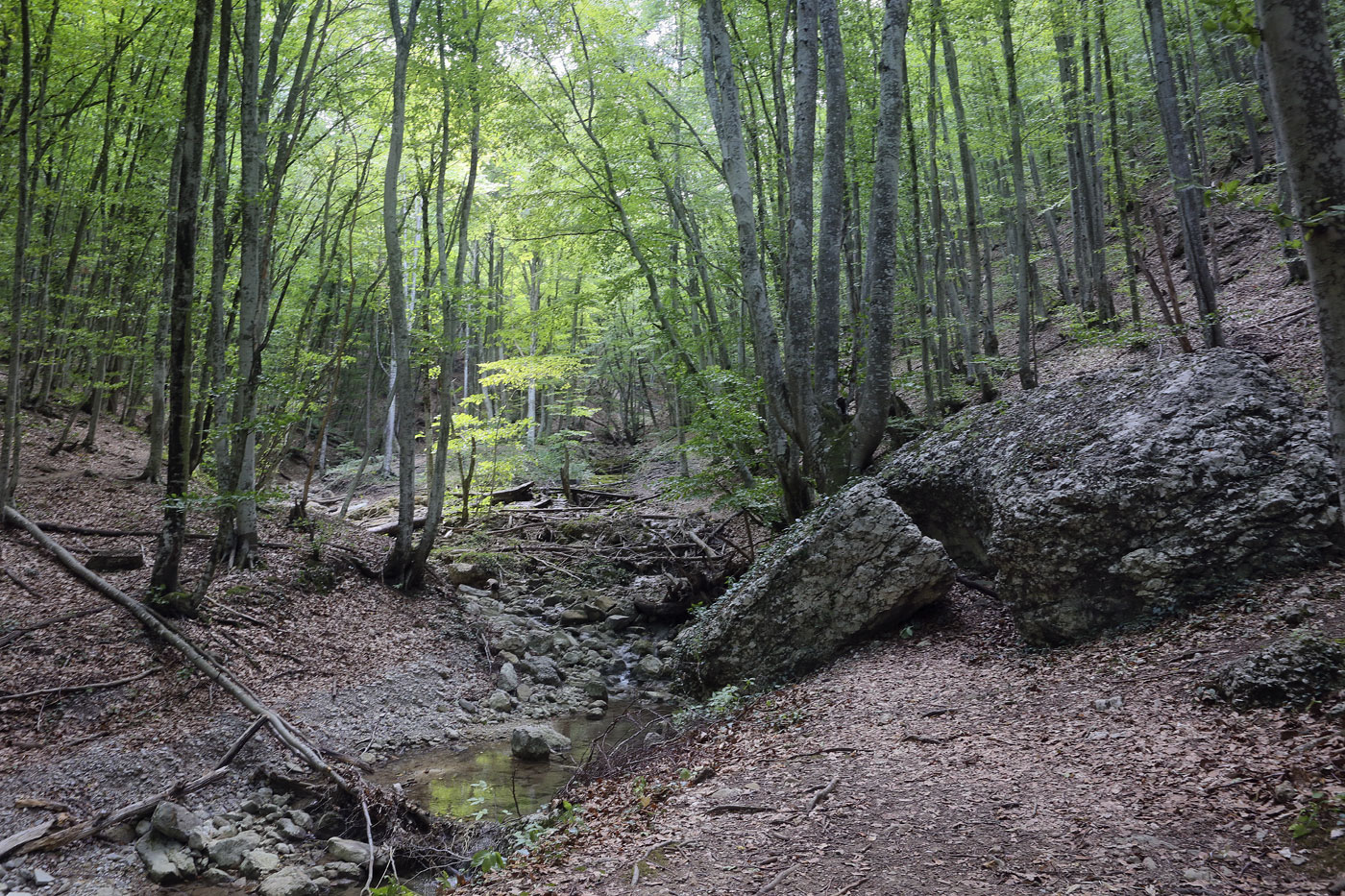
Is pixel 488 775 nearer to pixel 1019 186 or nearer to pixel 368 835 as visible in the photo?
pixel 368 835

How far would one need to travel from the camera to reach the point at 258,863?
5074 mm

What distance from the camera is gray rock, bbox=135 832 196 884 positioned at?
486 centimetres

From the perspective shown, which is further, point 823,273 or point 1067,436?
point 823,273

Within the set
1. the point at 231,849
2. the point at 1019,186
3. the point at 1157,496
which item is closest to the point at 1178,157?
the point at 1019,186

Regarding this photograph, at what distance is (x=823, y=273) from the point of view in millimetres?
8789

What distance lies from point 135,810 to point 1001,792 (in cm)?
622

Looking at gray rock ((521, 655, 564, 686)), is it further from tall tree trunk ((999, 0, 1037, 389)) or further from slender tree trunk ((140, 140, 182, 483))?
tall tree trunk ((999, 0, 1037, 389))

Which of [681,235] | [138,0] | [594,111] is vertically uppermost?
[138,0]

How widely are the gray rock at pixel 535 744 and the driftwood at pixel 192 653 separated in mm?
1770

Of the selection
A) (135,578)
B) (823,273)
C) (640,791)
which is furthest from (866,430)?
(135,578)

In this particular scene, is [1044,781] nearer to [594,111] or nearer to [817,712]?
[817,712]

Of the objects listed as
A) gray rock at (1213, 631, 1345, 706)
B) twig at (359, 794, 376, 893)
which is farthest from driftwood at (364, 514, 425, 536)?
gray rock at (1213, 631, 1345, 706)

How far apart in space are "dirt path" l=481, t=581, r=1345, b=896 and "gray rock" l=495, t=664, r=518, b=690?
4.32 m

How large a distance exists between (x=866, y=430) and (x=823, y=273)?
6.83 feet
